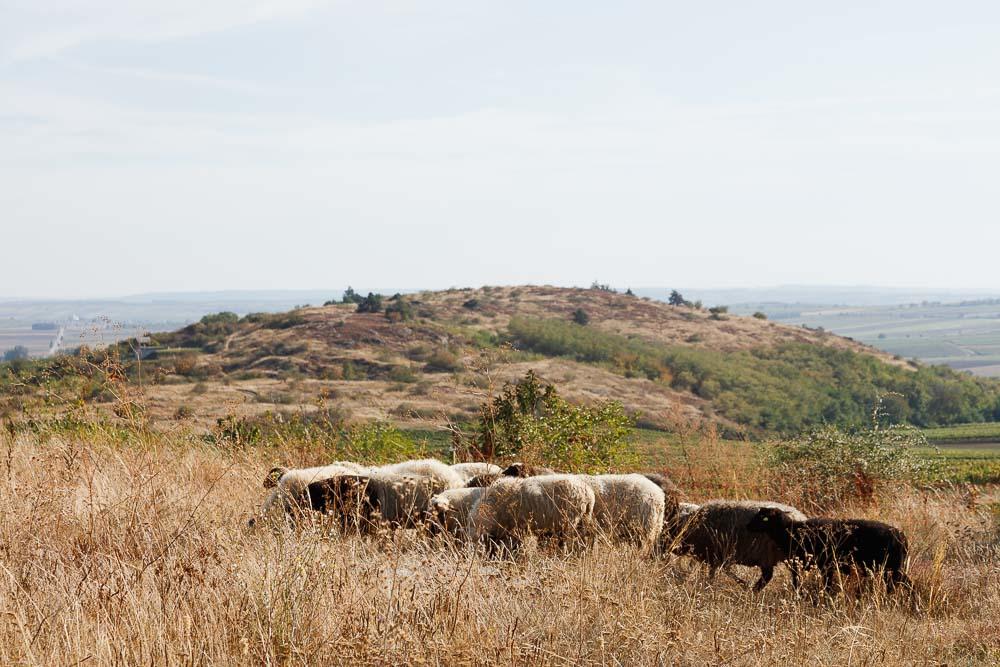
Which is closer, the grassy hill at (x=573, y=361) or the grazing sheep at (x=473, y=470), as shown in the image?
the grazing sheep at (x=473, y=470)

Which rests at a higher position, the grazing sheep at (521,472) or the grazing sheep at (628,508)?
the grazing sheep at (521,472)

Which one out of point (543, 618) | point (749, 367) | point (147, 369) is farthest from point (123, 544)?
point (749, 367)

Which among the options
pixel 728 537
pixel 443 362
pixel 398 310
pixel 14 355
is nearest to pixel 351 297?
pixel 398 310

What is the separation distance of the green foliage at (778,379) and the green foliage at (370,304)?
10059 millimetres

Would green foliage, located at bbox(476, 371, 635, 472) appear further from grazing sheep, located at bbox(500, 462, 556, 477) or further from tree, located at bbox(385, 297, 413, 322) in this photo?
tree, located at bbox(385, 297, 413, 322)

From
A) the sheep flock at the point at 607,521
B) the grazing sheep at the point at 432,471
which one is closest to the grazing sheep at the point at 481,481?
the grazing sheep at the point at 432,471

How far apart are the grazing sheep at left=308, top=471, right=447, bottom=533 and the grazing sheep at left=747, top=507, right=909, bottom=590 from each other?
292cm

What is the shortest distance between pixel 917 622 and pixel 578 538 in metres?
2.35

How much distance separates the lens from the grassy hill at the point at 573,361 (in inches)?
1778

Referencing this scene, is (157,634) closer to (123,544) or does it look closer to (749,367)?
(123,544)

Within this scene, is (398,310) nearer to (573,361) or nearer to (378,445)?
(573,361)

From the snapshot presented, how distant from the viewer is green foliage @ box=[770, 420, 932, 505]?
10.6 m

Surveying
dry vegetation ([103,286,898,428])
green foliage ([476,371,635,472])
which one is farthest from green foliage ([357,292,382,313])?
green foliage ([476,371,635,472])

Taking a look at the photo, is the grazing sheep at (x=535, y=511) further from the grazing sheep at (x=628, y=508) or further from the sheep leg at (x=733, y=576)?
the sheep leg at (x=733, y=576)
